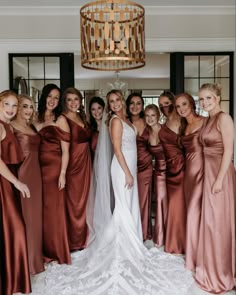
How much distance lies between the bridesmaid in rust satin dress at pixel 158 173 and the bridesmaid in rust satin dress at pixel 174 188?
0.36 feet

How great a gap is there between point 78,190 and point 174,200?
0.95 metres

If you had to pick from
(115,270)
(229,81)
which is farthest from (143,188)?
(229,81)

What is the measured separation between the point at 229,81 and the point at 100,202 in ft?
8.37

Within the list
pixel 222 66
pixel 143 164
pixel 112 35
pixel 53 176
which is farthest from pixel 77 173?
pixel 222 66

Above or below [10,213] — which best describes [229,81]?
above

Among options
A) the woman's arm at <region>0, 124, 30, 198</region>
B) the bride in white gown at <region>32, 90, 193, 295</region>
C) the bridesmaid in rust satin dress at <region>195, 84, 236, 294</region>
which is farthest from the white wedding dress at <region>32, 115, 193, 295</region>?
the woman's arm at <region>0, 124, 30, 198</region>

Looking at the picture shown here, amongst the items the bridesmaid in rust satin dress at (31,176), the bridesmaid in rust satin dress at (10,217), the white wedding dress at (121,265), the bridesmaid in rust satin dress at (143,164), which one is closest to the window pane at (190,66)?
the bridesmaid in rust satin dress at (143,164)

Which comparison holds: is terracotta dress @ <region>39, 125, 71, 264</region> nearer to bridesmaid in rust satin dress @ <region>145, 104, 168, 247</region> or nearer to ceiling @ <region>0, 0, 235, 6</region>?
bridesmaid in rust satin dress @ <region>145, 104, 168, 247</region>

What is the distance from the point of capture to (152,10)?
486cm

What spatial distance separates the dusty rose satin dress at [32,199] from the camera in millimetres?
3145

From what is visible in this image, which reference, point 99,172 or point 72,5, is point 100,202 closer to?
point 99,172

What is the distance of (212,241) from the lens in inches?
113

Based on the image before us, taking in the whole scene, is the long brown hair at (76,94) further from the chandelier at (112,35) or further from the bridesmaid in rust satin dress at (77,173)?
the chandelier at (112,35)

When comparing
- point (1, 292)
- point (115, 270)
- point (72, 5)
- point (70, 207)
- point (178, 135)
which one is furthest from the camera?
point (72, 5)
